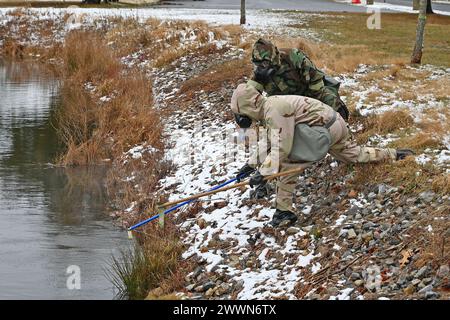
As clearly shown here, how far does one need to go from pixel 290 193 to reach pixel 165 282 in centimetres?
161

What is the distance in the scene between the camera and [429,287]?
19.8ft

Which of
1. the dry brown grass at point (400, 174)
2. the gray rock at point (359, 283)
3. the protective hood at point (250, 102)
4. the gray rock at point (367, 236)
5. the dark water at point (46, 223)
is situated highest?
the protective hood at point (250, 102)

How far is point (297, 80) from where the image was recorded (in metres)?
9.16

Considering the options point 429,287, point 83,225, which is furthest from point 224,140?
point 429,287

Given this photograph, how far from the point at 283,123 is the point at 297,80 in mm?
1656

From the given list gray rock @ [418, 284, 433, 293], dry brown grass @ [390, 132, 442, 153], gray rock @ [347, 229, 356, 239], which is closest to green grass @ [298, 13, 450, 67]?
dry brown grass @ [390, 132, 442, 153]

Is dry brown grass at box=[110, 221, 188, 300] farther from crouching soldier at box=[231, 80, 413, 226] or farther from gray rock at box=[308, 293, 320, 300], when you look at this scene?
gray rock at box=[308, 293, 320, 300]

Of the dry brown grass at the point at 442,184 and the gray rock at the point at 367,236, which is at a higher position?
the dry brown grass at the point at 442,184

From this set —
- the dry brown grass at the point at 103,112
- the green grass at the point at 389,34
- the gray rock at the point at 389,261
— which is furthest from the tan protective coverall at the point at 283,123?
the green grass at the point at 389,34

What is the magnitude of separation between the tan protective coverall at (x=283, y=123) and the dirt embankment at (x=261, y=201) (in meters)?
0.48

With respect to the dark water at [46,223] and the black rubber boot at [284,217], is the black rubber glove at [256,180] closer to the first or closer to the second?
the black rubber boot at [284,217]

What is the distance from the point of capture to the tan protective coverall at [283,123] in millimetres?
7648

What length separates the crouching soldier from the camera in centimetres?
765

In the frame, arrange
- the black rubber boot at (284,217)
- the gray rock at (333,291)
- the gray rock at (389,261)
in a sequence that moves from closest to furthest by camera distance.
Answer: the gray rock at (333,291)
the gray rock at (389,261)
the black rubber boot at (284,217)
